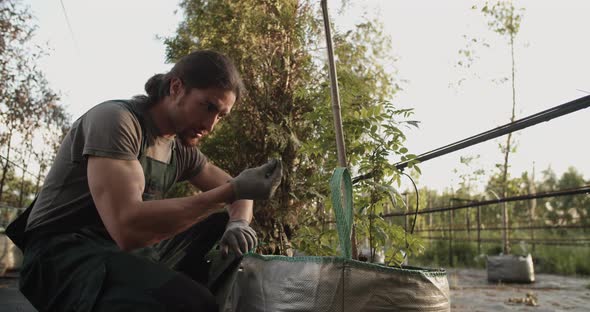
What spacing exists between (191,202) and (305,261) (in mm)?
394

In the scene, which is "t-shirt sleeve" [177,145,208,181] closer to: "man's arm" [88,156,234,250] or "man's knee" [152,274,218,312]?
"man's arm" [88,156,234,250]

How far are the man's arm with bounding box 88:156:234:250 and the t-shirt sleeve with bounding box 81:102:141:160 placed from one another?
0.09ft

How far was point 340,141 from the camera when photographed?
1.79 m

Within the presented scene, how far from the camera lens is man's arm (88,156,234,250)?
1.26 m

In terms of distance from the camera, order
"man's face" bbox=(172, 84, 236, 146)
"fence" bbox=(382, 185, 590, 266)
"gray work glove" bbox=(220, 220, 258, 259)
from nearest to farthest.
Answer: "gray work glove" bbox=(220, 220, 258, 259)
"man's face" bbox=(172, 84, 236, 146)
"fence" bbox=(382, 185, 590, 266)

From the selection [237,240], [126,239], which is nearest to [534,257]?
[237,240]

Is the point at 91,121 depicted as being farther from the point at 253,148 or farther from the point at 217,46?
the point at 217,46

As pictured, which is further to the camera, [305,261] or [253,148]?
[253,148]

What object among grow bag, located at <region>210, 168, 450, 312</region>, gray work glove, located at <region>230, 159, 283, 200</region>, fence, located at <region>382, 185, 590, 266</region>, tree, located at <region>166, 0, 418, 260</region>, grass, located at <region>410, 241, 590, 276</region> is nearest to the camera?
grow bag, located at <region>210, 168, 450, 312</region>

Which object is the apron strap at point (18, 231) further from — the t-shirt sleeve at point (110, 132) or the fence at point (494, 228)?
the fence at point (494, 228)

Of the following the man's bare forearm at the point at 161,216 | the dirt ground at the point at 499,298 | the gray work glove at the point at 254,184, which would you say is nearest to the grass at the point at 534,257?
the dirt ground at the point at 499,298

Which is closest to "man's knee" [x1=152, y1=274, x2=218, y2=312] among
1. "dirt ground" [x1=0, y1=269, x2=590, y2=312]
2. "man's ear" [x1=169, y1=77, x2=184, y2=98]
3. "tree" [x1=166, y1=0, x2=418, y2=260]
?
"man's ear" [x1=169, y1=77, x2=184, y2=98]

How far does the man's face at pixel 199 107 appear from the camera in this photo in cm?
162

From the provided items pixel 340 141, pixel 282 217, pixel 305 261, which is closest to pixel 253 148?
pixel 282 217
